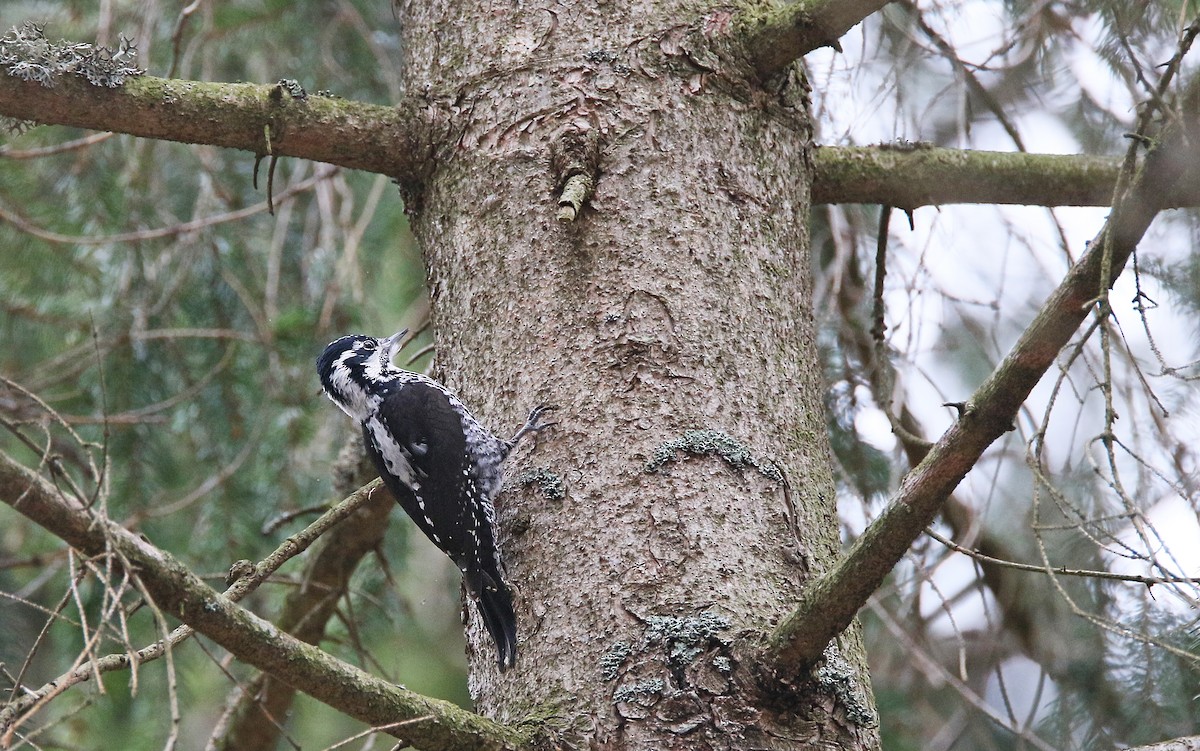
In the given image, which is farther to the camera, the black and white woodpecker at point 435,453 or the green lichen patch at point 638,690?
the black and white woodpecker at point 435,453

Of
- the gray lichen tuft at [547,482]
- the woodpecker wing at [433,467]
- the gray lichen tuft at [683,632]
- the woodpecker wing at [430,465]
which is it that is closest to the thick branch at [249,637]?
the gray lichen tuft at [683,632]

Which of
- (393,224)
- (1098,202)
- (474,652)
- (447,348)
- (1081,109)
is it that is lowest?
(474,652)

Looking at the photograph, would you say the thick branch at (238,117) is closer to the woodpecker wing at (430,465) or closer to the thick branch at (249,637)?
the woodpecker wing at (430,465)

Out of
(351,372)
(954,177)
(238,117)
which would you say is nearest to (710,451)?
(954,177)

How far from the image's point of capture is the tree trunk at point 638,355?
219 cm

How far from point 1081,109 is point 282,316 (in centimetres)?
310

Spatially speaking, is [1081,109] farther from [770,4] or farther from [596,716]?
[596,716]

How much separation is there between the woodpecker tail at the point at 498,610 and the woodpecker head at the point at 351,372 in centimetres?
142

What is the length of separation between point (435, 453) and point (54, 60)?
1560 mm

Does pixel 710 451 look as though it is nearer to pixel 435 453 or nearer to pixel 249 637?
pixel 249 637

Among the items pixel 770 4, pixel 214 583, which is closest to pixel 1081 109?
pixel 770 4

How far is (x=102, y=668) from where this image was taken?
2072 mm

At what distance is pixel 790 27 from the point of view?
276 centimetres

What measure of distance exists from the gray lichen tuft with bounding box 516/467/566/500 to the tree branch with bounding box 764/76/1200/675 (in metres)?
0.70
